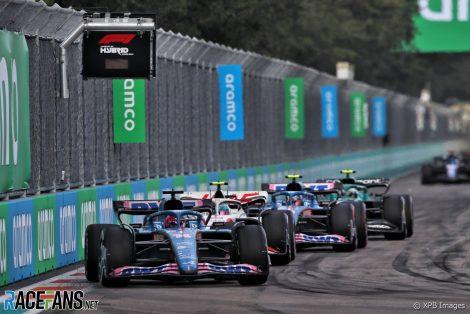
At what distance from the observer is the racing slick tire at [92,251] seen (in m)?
18.9

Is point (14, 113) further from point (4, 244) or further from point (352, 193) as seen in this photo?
point (352, 193)

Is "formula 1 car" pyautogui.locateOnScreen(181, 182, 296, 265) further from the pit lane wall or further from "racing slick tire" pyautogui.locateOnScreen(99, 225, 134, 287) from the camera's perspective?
"racing slick tire" pyautogui.locateOnScreen(99, 225, 134, 287)

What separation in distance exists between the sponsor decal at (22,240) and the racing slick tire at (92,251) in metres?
0.81

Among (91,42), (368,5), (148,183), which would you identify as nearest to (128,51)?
(91,42)

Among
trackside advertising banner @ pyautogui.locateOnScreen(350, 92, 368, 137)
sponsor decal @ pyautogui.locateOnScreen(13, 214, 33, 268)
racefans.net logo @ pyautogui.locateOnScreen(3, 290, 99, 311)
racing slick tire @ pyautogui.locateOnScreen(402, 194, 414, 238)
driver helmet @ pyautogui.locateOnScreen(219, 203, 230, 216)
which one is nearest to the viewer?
racefans.net logo @ pyautogui.locateOnScreen(3, 290, 99, 311)

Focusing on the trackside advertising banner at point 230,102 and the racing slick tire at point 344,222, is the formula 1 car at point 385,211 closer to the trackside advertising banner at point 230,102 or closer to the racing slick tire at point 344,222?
the racing slick tire at point 344,222

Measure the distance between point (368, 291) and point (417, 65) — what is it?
84257mm

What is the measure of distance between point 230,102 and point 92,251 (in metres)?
16.5

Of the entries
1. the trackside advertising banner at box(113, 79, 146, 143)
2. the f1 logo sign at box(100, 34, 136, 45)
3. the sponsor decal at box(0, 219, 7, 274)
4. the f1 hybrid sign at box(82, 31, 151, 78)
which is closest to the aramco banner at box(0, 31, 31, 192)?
the sponsor decal at box(0, 219, 7, 274)

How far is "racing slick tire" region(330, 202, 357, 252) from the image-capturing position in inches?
956

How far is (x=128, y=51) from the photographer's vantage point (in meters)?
23.4

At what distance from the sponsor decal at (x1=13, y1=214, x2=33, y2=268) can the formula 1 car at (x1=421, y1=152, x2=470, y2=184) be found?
124 ft

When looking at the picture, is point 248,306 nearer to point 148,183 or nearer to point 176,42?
point 148,183

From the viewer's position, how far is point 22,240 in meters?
19.6
